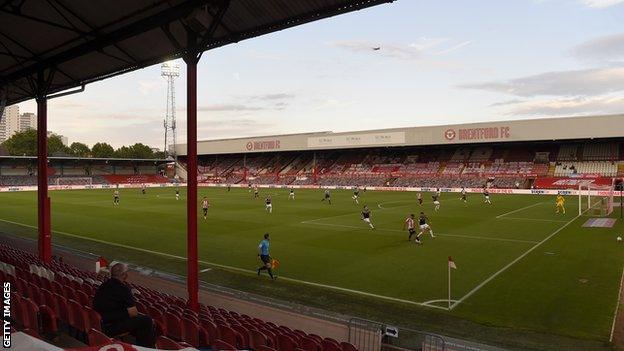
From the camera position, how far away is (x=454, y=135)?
227 feet

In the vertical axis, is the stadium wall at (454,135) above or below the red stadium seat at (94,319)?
above

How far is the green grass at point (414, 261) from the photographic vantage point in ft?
40.6

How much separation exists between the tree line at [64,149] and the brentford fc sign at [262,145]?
178 ft

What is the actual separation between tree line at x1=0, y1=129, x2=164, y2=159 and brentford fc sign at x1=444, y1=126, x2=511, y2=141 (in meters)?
94.7

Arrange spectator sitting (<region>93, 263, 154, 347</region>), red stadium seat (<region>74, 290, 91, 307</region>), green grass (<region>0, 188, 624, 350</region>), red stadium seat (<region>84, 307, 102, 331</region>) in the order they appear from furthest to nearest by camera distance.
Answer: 1. green grass (<region>0, 188, 624, 350</region>)
2. red stadium seat (<region>74, 290, 91, 307</region>)
3. red stadium seat (<region>84, 307, 102, 331</region>)
4. spectator sitting (<region>93, 263, 154, 347</region>)

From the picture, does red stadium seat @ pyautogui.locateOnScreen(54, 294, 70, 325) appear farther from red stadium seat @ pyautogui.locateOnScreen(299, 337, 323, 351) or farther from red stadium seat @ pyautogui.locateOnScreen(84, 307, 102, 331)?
red stadium seat @ pyautogui.locateOnScreen(299, 337, 323, 351)

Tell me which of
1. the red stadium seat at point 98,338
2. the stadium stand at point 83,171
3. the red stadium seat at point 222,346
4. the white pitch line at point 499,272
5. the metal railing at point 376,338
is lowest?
the white pitch line at point 499,272

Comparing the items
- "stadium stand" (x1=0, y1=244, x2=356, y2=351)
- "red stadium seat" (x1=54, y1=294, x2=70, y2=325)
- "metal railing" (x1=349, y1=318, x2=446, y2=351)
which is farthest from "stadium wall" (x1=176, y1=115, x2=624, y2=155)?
"red stadium seat" (x1=54, y1=294, x2=70, y2=325)

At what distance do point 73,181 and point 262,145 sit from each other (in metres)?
35.6

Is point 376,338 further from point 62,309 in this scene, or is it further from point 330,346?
point 62,309

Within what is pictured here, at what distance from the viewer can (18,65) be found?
17125mm

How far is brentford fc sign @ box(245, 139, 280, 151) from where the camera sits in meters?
89.2

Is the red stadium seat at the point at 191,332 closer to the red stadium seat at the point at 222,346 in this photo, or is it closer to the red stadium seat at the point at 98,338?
the red stadium seat at the point at 222,346

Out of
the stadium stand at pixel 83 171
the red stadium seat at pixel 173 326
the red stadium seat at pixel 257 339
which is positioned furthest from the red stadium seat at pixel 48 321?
the stadium stand at pixel 83 171
